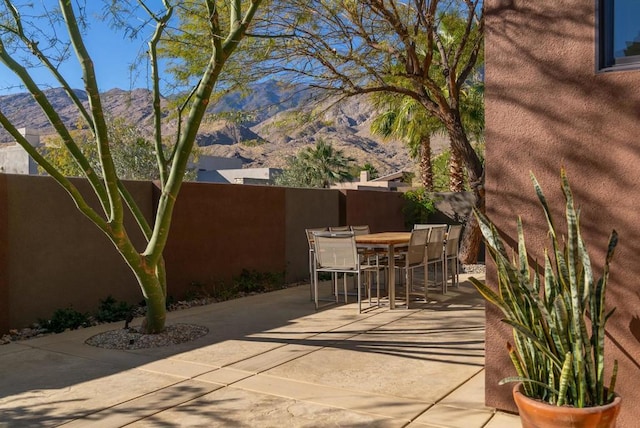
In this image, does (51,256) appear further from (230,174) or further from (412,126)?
(230,174)

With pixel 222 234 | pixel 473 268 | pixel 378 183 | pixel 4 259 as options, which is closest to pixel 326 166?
pixel 378 183

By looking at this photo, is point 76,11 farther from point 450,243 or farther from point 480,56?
point 480,56

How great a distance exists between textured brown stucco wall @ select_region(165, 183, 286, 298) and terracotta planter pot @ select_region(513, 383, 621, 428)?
5506 mm

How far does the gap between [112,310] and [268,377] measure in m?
3.00

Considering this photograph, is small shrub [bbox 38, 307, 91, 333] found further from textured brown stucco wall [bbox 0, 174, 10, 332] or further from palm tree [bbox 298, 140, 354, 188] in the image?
palm tree [bbox 298, 140, 354, 188]

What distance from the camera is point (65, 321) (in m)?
6.00

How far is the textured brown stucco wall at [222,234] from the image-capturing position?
7.58m

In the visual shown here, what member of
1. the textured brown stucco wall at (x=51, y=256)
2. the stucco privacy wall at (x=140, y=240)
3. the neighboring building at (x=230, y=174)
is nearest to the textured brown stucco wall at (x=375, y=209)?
the stucco privacy wall at (x=140, y=240)

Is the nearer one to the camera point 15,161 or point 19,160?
point 19,160

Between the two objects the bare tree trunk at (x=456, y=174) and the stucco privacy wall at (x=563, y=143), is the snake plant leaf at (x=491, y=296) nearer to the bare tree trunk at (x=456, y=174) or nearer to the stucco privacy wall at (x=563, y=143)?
the stucco privacy wall at (x=563, y=143)

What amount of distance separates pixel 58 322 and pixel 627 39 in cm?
546

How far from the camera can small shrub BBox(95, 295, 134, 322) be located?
6398mm

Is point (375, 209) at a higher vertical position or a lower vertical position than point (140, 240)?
higher

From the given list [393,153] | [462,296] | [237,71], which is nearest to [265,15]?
[237,71]
